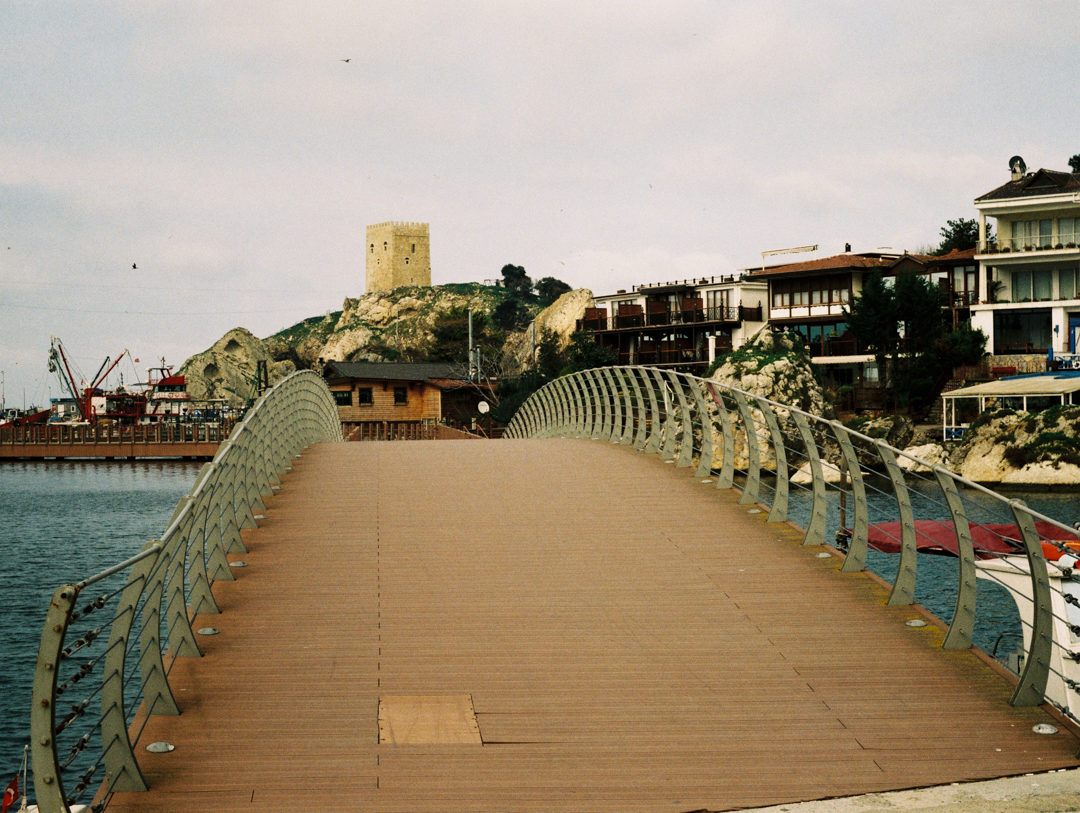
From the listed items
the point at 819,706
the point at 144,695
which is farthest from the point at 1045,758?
the point at 144,695

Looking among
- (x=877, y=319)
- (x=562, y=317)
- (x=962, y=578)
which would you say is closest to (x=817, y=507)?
(x=962, y=578)

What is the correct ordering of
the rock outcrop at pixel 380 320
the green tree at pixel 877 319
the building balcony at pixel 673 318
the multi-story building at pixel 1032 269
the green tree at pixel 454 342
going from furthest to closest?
the rock outcrop at pixel 380 320, the green tree at pixel 454 342, the building balcony at pixel 673 318, the multi-story building at pixel 1032 269, the green tree at pixel 877 319

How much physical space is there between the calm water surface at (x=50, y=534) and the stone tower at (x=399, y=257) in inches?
3632

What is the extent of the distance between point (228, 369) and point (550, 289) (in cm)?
4149

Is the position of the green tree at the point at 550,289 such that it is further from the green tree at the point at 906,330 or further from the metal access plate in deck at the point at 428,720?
the metal access plate in deck at the point at 428,720

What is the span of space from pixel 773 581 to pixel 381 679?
3650mm

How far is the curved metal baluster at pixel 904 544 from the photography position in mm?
8125

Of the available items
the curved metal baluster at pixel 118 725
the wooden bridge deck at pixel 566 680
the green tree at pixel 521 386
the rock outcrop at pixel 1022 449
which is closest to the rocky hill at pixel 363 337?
the green tree at pixel 521 386

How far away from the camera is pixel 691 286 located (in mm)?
68500

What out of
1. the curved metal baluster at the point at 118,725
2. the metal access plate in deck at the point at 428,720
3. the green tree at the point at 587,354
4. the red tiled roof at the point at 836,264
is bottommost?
the metal access plate in deck at the point at 428,720

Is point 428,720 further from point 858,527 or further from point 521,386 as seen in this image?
point 521,386

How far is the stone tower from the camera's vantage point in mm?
159375

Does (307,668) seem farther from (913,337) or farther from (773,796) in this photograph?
(913,337)

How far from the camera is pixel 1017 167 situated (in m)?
58.2
